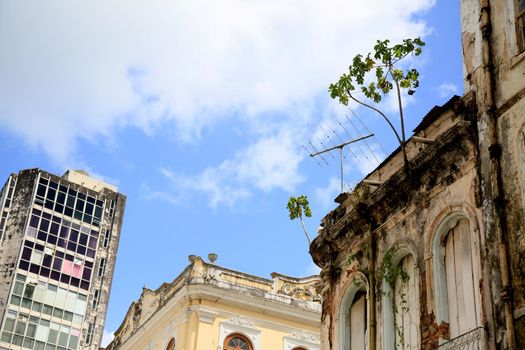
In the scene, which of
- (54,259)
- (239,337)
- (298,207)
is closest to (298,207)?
(298,207)

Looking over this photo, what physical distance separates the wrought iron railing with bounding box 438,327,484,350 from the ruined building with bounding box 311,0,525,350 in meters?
0.01

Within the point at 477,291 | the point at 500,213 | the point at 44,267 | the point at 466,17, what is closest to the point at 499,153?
the point at 500,213

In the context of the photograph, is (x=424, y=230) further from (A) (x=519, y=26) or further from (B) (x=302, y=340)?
(B) (x=302, y=340)

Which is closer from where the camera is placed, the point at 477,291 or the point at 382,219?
the point at 477,291

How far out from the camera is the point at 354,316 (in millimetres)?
13727

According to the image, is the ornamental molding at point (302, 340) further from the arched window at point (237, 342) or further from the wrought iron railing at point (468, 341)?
the wrought iron railing at point (468, 341)

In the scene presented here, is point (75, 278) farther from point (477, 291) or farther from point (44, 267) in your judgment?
point (477, 291)

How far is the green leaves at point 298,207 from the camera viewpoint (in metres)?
15.1

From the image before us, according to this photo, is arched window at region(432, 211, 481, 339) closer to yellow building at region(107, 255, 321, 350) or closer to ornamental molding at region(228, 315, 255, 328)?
yellow building at region(107, 255, 321, 350)

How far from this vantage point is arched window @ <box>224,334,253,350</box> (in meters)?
21.5

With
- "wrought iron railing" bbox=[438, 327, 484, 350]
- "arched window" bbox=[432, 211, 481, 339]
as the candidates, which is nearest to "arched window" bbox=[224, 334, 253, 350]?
"arched window" bbox=[432, 211, 481, 339]

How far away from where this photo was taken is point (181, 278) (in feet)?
73.4

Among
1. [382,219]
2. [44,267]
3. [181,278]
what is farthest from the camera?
[44,267]

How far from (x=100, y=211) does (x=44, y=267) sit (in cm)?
589
